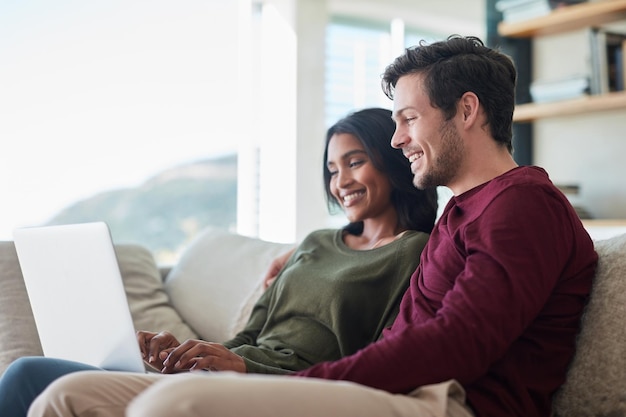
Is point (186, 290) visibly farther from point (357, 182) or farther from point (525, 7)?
point (525, 7)

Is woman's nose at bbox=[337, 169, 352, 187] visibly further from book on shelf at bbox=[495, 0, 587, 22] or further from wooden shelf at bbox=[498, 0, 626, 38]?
book on shelf at bbox=[495, 0, 587, 22]

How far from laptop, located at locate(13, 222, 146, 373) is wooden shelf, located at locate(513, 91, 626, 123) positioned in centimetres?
229

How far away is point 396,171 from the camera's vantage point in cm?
210

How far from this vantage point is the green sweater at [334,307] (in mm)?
1933

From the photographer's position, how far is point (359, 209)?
2125mm

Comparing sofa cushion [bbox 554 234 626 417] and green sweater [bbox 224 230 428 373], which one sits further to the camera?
green sweater [bbox 224 230 428 373]

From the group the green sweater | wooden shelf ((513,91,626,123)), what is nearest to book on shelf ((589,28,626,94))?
wooden shelf ((513,91,626,123))

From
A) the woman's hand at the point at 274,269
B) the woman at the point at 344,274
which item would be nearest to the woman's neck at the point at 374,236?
the woman at the point at 344,274

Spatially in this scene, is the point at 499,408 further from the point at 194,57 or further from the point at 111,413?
the point at 194,57

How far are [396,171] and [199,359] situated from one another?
2.35 feet

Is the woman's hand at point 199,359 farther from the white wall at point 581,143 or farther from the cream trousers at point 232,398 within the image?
the white wall at point 581,143

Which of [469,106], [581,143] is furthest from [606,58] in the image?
[469,106]

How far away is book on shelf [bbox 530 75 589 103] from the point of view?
146 inches

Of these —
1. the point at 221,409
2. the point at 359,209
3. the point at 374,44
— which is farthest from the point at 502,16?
the point at 221,409
